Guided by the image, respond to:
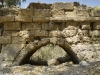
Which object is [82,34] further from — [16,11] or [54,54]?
[54,54]

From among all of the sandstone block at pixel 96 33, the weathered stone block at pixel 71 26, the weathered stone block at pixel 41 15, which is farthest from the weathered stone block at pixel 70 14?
the sandstone block at pixel 96 33

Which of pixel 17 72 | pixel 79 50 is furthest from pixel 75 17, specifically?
pixel 17 72

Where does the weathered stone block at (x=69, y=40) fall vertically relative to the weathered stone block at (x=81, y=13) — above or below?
below

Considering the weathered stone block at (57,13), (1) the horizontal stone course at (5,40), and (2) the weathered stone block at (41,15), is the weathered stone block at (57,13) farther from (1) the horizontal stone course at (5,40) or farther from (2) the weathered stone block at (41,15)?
Result: (1) the horizontal stone course at (5,40)

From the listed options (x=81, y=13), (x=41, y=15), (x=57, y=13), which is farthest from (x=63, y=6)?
(x=41, y=15)

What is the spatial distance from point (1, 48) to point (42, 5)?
204cm

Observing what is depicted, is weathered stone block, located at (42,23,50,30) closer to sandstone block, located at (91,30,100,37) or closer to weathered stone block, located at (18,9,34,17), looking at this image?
weathered stone block, located at (18,9,34,17)

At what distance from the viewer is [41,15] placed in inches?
215

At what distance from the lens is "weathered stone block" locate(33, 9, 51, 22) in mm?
5431

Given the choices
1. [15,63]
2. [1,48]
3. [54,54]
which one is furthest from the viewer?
Answer: [54,54]

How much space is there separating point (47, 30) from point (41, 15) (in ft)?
1.75

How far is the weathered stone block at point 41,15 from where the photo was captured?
5.43m

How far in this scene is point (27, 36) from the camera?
5539mm

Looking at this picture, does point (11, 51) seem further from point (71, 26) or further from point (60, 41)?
point (71, 26)
